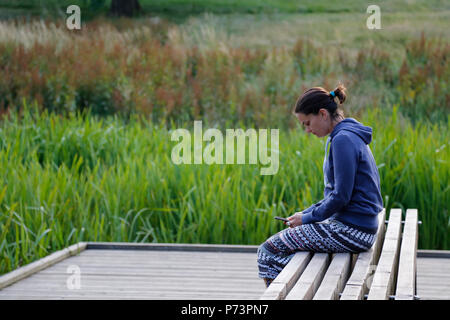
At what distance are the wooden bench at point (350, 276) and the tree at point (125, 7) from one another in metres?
15.0

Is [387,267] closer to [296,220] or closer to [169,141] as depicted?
[296,220]

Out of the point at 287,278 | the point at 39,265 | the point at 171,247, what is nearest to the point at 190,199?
the point at 171,247

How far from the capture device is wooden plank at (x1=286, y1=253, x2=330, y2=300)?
2305 millimetres

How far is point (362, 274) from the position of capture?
2633 mm

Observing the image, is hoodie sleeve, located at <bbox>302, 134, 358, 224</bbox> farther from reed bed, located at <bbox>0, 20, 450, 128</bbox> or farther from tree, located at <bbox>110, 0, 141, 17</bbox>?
tree, located at <bbox>110, 0, 141, 17</bbox>

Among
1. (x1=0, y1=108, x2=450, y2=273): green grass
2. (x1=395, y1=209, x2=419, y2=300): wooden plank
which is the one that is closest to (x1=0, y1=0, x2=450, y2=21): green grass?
(x1=0, y1=108, x2=450, y2=273): green grass

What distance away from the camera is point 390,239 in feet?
10.8

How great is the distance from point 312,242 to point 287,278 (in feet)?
1.80

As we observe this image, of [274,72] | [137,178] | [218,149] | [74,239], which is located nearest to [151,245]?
[74,239]

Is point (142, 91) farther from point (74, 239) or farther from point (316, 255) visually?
point (316, 255)

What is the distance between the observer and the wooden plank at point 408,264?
2.30 meters

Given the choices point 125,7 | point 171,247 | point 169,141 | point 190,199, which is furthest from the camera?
point 125,7

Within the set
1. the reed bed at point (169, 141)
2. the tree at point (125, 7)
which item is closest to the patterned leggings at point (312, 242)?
the reed bed at point (169, 141)

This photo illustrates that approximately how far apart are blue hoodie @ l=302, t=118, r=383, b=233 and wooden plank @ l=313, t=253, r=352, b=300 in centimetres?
17
